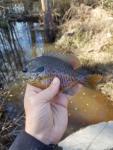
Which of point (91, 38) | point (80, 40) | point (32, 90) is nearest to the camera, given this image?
point (32, 90)

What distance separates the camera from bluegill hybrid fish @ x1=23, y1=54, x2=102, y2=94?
1.88m

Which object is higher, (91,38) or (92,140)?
(92,140)

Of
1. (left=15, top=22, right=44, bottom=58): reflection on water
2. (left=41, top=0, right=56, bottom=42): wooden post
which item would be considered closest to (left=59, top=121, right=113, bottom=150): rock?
(left=15, top=22, right=44, bottom=58): reflection on water

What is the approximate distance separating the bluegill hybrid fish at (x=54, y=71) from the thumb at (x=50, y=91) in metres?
0.02

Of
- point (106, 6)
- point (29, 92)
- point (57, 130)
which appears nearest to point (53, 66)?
point (29, 92)

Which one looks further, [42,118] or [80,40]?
[80,40]

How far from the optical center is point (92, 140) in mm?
3258

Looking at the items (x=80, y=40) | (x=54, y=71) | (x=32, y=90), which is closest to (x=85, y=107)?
(x=80, y=40)

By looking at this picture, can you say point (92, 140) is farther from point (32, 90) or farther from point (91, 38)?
point (91, 38)

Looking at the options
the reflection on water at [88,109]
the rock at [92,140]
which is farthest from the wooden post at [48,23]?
the rock at [92,140]

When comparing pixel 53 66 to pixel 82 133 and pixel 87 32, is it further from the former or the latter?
pixel 87 32

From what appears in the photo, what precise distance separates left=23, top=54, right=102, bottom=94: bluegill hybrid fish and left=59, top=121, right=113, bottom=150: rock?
123 cm

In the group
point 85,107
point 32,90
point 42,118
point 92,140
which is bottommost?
point 85,107

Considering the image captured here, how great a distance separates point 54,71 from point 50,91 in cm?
15
